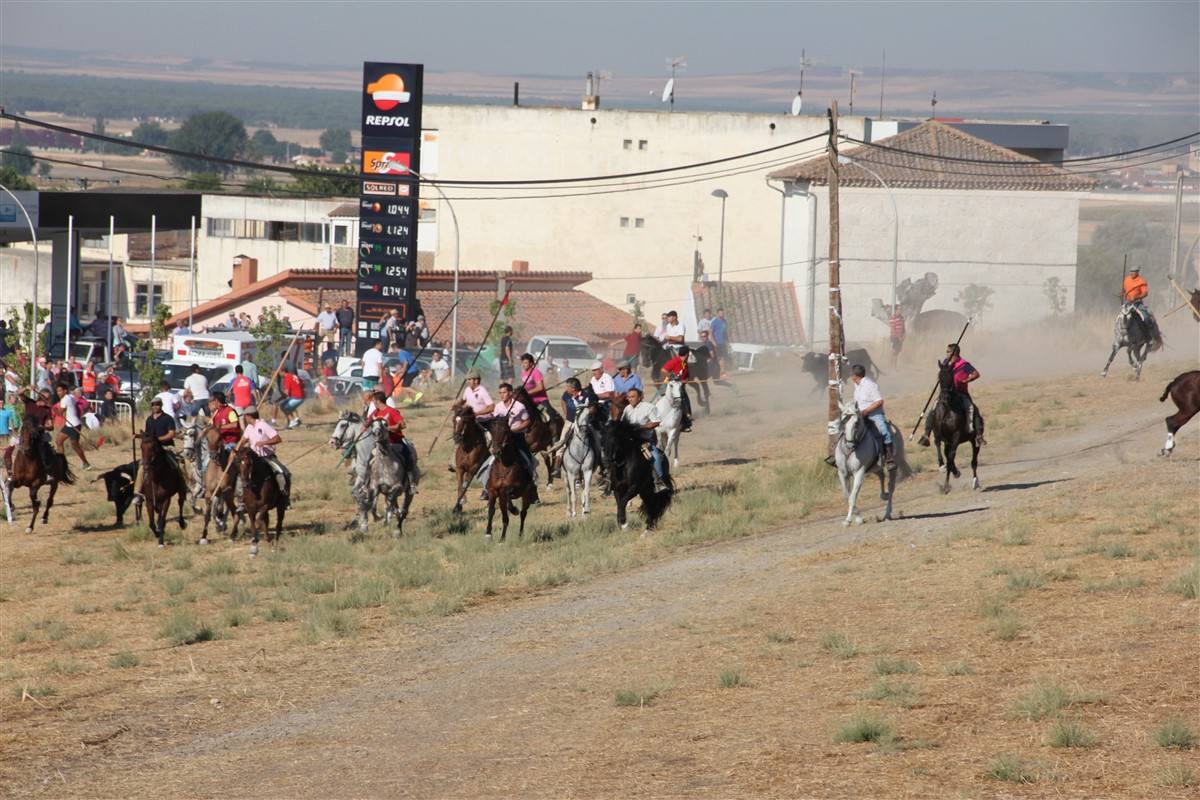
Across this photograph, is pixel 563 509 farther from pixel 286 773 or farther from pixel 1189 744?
pixel 1189 744

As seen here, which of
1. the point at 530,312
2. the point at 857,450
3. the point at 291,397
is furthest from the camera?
the point at 530,312

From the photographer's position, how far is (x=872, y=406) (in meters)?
23.4

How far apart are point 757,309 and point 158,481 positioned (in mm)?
41779

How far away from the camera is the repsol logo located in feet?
175

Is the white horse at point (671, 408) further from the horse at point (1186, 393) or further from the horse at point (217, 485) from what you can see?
the horse at point (1186, 393)

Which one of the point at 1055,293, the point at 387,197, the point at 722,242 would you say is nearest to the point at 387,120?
the point at 387,197

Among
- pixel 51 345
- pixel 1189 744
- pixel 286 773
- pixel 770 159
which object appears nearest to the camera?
pixel 1189 744

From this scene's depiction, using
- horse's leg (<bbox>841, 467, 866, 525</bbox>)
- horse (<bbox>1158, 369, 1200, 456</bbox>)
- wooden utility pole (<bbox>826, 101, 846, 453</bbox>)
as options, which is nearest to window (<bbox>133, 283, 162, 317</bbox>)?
wooden utility pole (<bbox>826, 101, 846, 453</bbox>)

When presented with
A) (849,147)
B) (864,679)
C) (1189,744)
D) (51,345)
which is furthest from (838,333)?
(849,147)

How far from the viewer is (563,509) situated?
92.3ft

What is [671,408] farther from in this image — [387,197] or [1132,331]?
[387,197]

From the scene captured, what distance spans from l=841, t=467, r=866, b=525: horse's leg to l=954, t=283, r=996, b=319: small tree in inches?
1821

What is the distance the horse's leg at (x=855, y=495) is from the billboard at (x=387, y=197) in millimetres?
29822

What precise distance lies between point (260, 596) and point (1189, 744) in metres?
13.6
